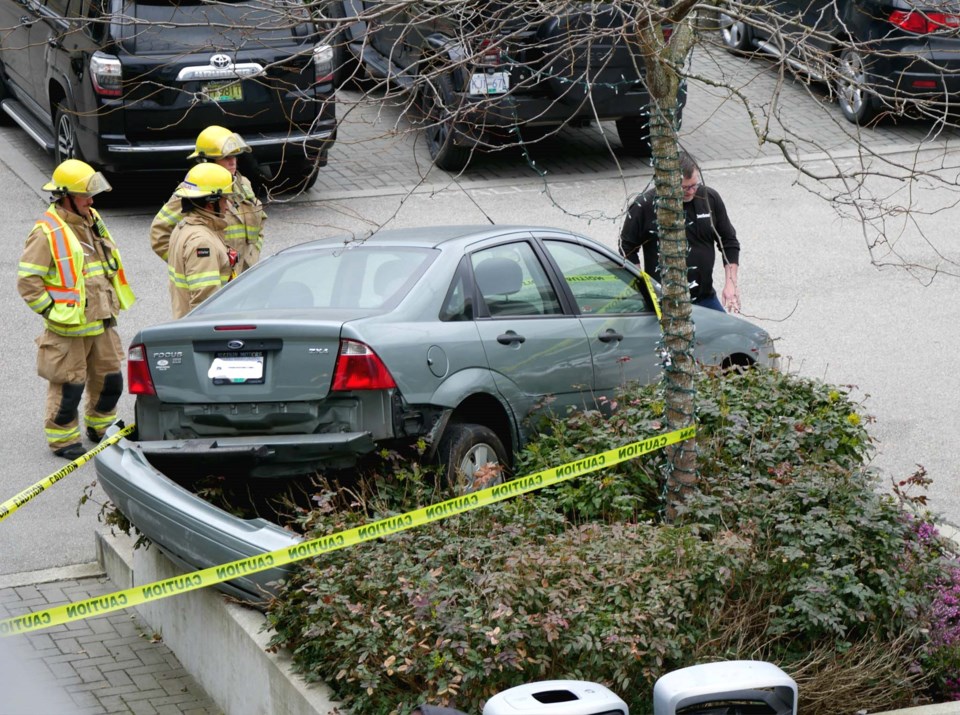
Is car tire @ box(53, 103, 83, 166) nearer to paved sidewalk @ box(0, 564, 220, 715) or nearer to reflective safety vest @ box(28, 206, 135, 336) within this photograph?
reflective safety vest @ box(28, 206, 135, 336)

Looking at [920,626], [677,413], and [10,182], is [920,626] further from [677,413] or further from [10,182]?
[10,182]

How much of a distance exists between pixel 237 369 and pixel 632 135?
1025 centimetres

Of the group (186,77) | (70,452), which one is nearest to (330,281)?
(70,452)

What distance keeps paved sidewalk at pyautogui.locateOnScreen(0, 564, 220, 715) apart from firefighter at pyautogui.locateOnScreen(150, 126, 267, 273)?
106 inches

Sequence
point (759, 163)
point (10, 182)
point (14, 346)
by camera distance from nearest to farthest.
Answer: point (14, 346) < point (10, 182) < point (759, 163)

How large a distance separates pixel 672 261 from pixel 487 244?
1390mm

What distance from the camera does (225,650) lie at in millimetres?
5887

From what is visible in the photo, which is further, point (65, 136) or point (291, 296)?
point (65, 136)

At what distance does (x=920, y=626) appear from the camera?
17.7 feet

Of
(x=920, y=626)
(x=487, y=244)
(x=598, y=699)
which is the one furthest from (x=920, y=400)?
(x=598, y=699)

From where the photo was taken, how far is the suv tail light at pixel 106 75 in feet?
41.4

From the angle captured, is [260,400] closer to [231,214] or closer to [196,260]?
[196,260]

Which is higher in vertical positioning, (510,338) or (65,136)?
(510,338)

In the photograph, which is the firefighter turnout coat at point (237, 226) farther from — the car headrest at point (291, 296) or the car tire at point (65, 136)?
the car tire at point (65, 136)
